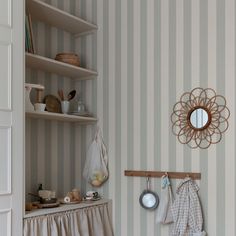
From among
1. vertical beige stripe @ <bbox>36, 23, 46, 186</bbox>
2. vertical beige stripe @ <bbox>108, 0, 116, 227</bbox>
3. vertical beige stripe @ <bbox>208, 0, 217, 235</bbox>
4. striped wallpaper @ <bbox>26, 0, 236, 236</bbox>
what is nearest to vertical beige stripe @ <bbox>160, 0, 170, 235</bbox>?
striped wallpaper @ <bbox>26, 0, 236, 236</bbox>

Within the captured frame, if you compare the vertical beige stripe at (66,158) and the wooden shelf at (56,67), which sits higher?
the wooden shelf at (56,67)

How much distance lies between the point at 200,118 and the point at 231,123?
0.75ft

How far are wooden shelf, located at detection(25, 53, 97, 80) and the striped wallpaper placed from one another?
69 millimetres

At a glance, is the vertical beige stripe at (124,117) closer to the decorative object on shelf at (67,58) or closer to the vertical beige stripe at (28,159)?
the decorative object on shelf at (67,58)

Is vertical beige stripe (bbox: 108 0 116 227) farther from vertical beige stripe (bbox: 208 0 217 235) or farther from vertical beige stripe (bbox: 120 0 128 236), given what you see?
vertical beige stripe (bbox: 208 0 217 235)

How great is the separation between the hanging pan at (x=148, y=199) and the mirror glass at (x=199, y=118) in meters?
0.57

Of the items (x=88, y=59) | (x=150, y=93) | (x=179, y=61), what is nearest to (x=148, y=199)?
(x=150, y=93)

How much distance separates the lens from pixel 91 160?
338cm

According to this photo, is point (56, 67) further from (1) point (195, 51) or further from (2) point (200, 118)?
(2) point (200, 118)

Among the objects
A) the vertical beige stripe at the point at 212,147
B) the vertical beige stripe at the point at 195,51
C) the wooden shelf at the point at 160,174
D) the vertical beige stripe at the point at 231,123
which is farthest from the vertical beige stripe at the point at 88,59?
the vertical beige stripe at the point at 231,123

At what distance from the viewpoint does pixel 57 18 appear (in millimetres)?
3227

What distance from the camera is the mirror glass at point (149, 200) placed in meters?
3.06
